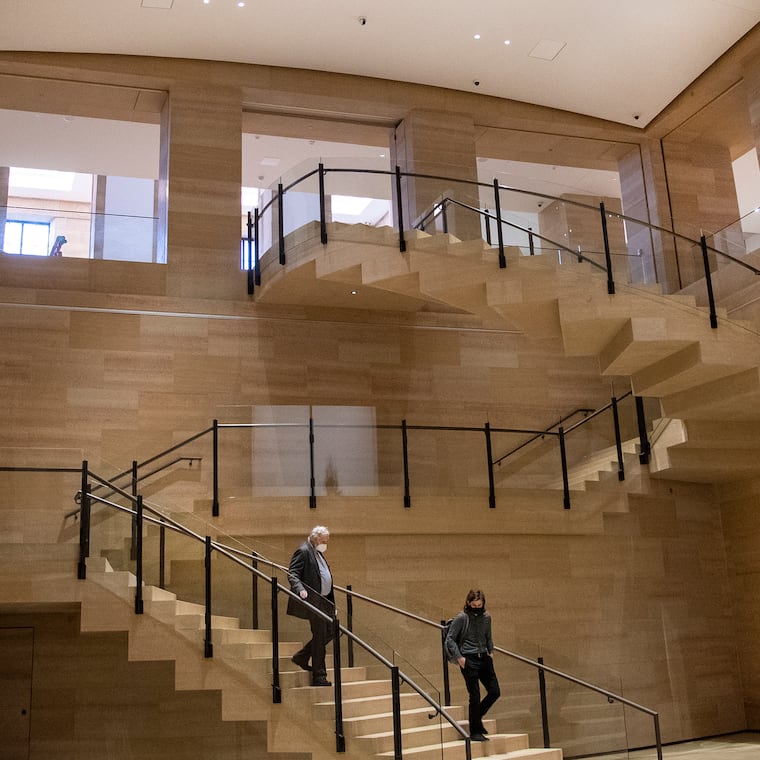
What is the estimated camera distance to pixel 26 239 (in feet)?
39.9

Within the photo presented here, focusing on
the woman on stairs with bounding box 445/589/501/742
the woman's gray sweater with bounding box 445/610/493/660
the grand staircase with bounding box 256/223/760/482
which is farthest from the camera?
the grand staircase with bounding box 256/223/760/482

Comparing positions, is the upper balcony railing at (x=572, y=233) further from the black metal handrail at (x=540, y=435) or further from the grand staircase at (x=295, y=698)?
the grand staircase at (x=295, y=698)

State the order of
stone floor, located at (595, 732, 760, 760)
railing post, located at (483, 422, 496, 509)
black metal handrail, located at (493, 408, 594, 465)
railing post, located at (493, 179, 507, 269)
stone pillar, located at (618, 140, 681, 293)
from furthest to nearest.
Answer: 1. stone pillar, located at (618, 140, 681, 293)
2. black metal handrail, located at (493, 408, 594, 465)
3. railing post, located at (483, 422, 496, 509)
4. railing post, located at (493, 179, 507, 269)
5. stone floor, located at (595, 732, 760, 760)

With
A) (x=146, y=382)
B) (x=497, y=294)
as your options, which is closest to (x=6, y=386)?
(x=146, y=382)

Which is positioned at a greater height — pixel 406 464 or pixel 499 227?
pixel 499 227

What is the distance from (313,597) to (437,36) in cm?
866

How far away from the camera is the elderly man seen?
7.75 meters

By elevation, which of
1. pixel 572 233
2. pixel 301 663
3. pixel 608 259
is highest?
pixel 572 233

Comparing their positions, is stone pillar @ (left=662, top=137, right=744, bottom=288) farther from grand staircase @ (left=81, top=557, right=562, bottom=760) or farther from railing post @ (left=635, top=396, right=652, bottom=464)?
grand staircase @ (left=81, top=557, right=562, bottom=760)

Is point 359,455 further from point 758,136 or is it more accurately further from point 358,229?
point 758,136

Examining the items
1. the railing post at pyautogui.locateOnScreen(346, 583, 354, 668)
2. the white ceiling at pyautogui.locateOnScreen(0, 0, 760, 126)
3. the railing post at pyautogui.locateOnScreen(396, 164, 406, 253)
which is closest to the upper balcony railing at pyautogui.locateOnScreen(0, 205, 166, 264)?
the white ceiling at pyautogui.locateOnScreen(0, 0, 760, 126)

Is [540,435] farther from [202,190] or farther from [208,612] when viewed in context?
[202,190]

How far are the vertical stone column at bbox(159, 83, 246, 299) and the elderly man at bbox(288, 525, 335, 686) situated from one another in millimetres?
5335

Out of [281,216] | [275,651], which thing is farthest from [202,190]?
[275,651]
